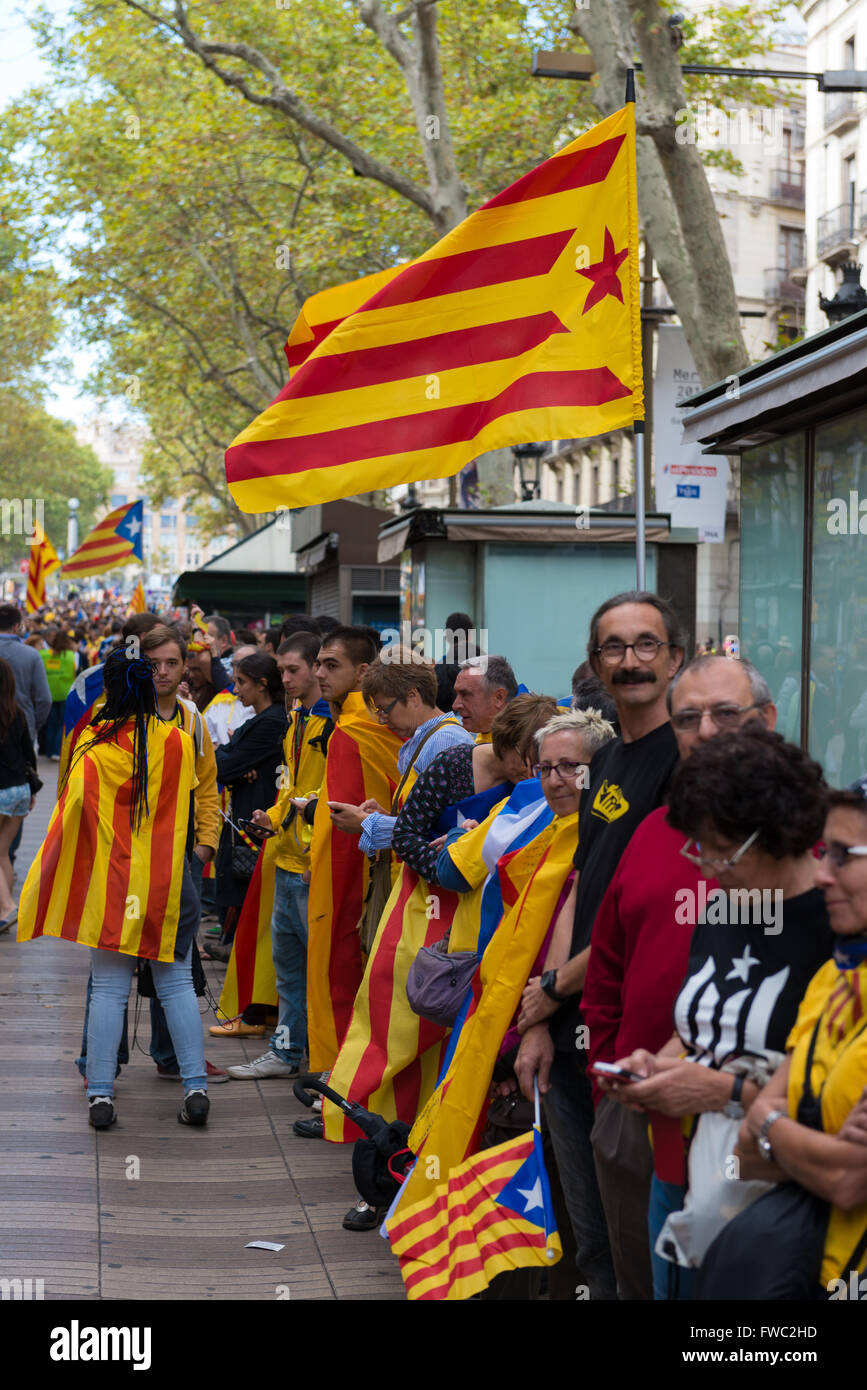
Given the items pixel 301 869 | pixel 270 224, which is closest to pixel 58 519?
pixel 270 224

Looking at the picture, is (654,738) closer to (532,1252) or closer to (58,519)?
(532,1252)

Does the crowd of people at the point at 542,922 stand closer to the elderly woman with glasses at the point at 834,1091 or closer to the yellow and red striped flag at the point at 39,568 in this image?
the elderly woman with glasses at the point at 834,1091

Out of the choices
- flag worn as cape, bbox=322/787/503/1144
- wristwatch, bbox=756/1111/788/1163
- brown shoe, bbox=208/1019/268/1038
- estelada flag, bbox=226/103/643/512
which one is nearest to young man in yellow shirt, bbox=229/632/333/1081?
brown shoe, bbox=208/1019/268/1038

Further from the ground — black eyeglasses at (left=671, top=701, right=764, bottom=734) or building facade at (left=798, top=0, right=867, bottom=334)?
building facade at (left=798, top=0, right=867, bottom=334)

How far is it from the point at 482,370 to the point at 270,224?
Answer: 21435 mm

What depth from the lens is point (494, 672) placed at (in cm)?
559

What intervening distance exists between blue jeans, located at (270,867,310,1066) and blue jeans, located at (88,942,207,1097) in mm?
718

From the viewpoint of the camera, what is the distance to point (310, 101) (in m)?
23.0

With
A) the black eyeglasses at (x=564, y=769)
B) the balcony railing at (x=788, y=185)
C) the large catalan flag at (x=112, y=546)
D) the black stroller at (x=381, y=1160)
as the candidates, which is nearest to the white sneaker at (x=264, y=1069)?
the black stroller at (x=381, y=1160)

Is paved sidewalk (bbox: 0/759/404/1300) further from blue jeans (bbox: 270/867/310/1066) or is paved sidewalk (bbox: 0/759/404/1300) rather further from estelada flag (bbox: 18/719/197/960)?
estelada flag (bbox: 18/719/197/960)

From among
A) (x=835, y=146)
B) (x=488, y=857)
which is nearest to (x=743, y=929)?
(x=488, y=857)

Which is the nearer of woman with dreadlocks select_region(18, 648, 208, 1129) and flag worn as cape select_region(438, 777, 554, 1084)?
flag worn as cape select_region(438, 777, 554, 1084)

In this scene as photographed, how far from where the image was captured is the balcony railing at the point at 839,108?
38.6 meters

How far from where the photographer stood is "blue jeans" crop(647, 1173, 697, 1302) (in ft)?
10.4
